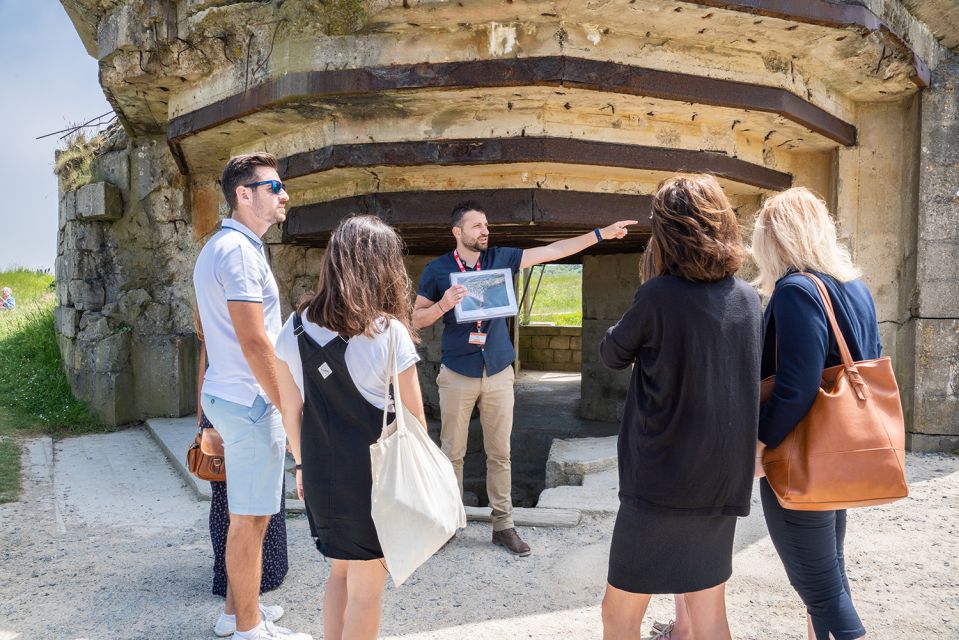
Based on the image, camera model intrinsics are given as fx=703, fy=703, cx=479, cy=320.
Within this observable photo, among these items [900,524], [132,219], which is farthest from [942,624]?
[132,219]

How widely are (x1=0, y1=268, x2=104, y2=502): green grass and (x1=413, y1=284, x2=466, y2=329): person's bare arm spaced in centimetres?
325

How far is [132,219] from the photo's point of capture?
268 inches

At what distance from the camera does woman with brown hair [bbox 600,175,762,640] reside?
187 cm

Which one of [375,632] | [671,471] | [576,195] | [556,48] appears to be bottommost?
[375,632]

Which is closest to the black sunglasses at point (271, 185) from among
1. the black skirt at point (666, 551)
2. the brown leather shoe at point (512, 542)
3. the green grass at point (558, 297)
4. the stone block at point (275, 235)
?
the black skirt at point (666, 551)

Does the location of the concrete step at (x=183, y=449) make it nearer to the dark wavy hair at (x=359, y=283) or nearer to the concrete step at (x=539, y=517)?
the concrete step at (x=539, y=517)

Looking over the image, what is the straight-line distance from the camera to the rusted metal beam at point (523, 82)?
398cm

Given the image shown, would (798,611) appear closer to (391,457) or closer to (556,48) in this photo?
(391,457)

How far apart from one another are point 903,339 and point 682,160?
2.43 metres

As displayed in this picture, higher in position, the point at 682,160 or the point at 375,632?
the point at 682,160

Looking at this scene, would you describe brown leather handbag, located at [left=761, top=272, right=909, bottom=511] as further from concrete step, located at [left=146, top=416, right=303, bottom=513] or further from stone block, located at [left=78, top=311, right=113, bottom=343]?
stone block, located at [left=78, top=311, right=113, bottom=343]

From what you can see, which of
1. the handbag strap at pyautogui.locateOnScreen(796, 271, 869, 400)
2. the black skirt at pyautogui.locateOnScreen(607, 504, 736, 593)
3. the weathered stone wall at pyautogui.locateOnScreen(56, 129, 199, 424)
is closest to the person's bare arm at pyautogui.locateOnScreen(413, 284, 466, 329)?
the black skirt at pyautogui.locateOnScreen(607, 504, 736, 593)

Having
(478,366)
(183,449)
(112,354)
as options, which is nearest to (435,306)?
(478,366)

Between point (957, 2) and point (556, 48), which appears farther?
point (957, 2)
